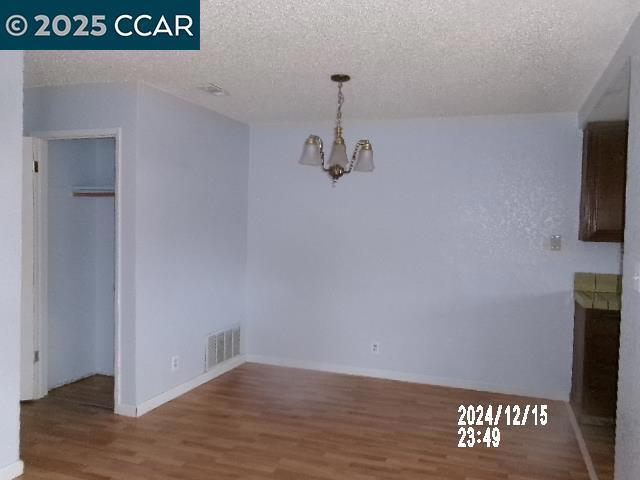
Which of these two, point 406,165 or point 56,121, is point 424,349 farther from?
point 56,121

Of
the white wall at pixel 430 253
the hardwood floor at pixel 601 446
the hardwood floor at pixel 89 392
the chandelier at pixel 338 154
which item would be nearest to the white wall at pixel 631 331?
the hardwood floor at pixel 601 446

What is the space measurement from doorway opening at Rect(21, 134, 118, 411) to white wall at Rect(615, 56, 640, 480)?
3.33 metres

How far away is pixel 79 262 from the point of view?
481 centimetres

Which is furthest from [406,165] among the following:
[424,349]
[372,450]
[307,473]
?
[307,473]

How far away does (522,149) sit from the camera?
15.3ft

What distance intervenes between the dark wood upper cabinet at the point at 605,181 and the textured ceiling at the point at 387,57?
0.35 meters

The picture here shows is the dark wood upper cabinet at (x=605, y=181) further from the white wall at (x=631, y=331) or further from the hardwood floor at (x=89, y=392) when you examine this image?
the hardwood floor at (x=89, y=392)

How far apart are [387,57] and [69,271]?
334 cm

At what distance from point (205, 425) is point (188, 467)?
0.65 m

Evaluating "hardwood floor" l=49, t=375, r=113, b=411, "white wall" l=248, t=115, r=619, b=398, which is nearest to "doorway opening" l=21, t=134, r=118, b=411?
"hardwood floor" l=49, t=375, r=113, b=411

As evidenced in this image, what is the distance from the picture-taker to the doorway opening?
4.24 metres
